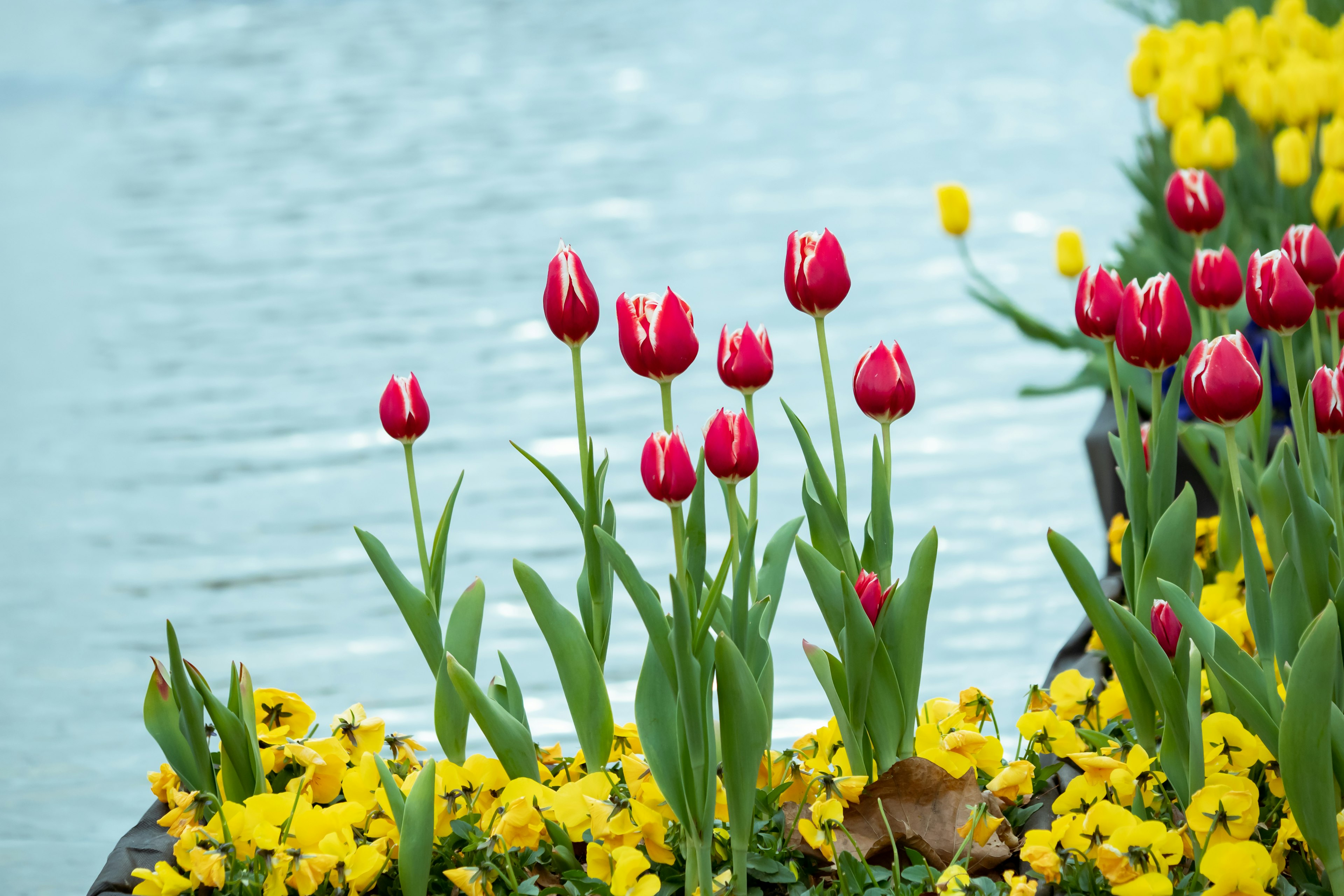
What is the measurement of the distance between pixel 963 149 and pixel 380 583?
341 cm

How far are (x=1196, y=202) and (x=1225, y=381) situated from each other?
52cm

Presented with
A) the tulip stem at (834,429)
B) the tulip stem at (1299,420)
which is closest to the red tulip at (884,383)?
the tulip stem at (834,429)

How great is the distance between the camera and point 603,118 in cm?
590

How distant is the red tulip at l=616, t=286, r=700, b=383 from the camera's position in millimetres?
933

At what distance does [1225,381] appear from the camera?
0.91 metres

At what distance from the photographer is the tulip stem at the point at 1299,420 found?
3.20 feet

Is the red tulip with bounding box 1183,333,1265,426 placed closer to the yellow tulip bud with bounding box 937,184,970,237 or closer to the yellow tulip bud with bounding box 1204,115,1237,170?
the yellow tulip bud with bounding box 937,184,970,237

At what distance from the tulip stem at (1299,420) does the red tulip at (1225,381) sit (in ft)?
0.15

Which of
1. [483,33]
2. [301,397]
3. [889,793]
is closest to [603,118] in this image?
[483,33]

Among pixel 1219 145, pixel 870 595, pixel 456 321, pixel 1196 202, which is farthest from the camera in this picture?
pixel 456 321

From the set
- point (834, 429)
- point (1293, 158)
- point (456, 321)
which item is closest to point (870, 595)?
point (834, 429)

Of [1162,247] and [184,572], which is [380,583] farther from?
[1162,247]

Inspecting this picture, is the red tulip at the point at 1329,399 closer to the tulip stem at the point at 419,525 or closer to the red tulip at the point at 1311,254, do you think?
the red tulip at the point at 1311,254

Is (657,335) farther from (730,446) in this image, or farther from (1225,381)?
(1225,381)
